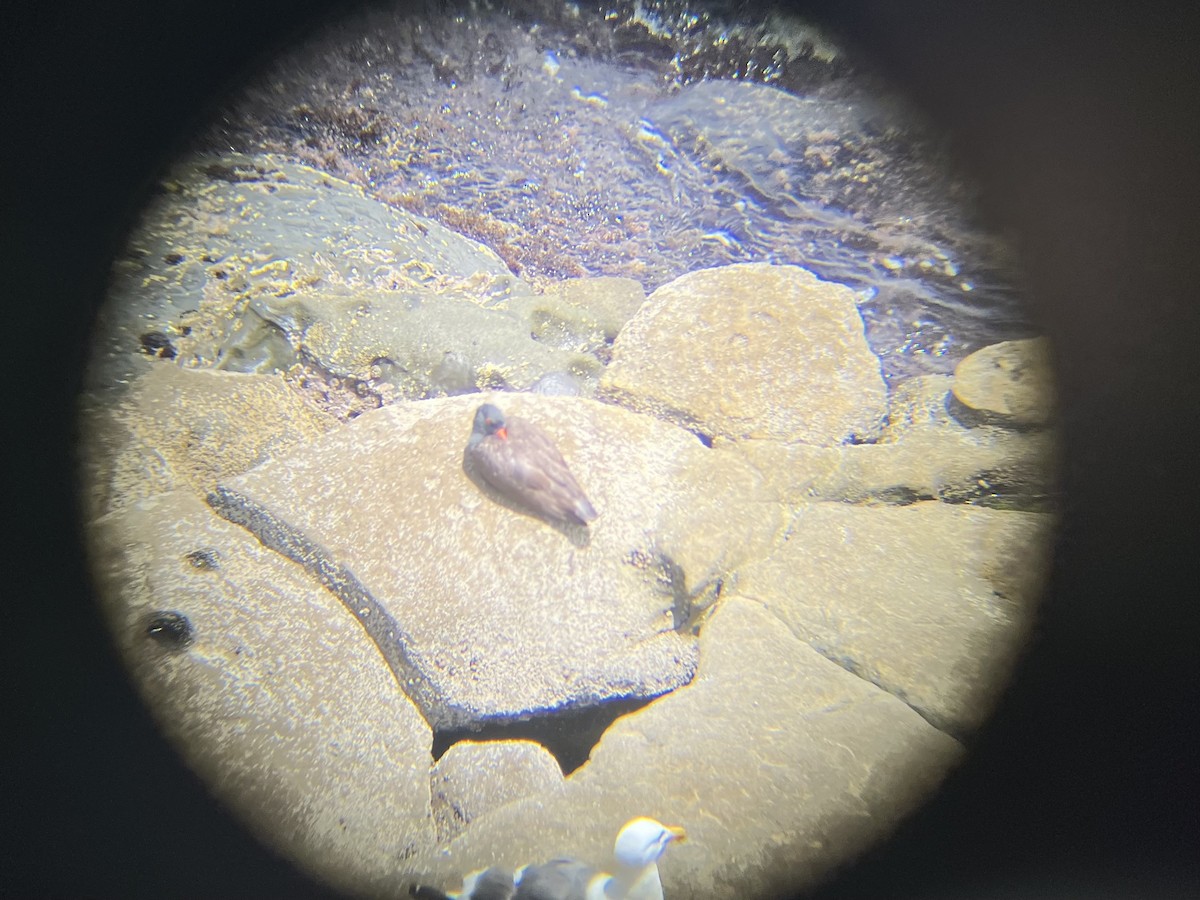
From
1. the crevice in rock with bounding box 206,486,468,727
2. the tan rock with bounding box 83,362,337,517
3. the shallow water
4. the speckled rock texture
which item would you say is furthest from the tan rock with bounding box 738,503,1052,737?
the speckled rock texture

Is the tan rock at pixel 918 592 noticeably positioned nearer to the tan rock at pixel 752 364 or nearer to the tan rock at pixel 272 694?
the tan rock at pixel 752 364

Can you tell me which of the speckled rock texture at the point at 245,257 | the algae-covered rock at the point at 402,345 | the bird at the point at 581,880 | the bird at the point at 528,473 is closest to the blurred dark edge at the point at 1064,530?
the speckled rock texture at the point at 245,257

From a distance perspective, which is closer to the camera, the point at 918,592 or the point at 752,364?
the point at 918,592

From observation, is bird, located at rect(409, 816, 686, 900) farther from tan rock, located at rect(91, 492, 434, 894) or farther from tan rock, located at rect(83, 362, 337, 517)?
tan rock, located at rect(83, 362, 337, 517)

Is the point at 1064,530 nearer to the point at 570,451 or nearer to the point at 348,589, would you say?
the point at 570,451

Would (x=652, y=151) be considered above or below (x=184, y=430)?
above

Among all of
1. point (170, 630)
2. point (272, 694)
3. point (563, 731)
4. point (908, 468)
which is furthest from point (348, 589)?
point (908, 468)
